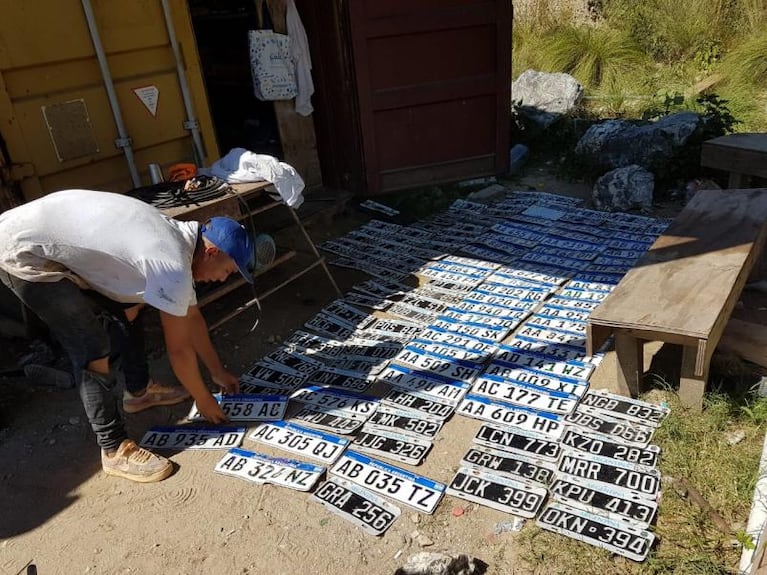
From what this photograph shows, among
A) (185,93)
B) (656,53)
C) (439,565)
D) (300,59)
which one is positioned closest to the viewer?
(439,565)

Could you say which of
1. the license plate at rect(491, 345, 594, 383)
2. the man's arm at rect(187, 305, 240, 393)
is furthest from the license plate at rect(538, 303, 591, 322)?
the man's arm at rect(187, 305, 240, 393)

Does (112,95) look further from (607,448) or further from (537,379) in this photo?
(607,448)

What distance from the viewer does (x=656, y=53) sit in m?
10.6

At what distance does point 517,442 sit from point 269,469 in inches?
49.9

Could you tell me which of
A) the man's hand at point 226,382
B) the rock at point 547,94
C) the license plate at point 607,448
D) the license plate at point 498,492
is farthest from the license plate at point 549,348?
the rock at point 547,94

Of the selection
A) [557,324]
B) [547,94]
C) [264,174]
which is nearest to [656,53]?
[547,94]

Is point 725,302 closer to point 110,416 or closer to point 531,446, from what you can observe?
point 531,446

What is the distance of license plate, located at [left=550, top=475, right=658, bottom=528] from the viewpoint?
2688 mm

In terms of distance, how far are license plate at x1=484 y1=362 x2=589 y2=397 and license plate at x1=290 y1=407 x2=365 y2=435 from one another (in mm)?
874

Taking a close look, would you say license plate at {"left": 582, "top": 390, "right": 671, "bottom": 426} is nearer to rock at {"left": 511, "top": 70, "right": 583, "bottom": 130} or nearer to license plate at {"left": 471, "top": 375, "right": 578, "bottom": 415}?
license plate at {"left": 471, "top": 375, "right": 578, "bottom": 415}

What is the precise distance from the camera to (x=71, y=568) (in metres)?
2.73

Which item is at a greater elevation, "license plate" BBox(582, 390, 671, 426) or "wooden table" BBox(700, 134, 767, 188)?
"wooden table" BBox(700, 134, 767, 188)

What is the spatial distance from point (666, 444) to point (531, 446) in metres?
0.65

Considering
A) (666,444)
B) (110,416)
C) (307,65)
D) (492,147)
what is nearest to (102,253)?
(110,416)
